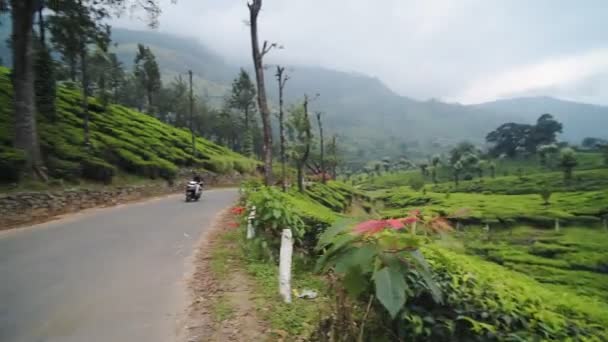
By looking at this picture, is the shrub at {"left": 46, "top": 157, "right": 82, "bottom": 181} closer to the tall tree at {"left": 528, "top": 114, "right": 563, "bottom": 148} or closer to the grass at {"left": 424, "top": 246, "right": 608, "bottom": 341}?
the grass at {"left": 424, "top": 246, "right": 608, "bottom": 341}

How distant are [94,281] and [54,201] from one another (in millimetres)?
8482

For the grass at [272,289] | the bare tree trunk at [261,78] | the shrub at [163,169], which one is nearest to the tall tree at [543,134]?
the shrub at [163,169]

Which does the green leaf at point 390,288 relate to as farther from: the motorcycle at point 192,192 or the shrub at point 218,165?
the shrub at point 218,165

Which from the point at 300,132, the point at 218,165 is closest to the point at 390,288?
the point at 300,132

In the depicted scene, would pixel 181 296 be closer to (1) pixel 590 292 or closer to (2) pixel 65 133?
(2) pixel 65 133

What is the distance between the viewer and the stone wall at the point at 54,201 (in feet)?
36.2

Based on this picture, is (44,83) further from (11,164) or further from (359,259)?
(359,259)

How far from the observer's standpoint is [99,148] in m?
20.0

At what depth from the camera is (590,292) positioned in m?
23.4

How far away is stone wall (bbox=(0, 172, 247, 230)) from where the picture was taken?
11.0 m

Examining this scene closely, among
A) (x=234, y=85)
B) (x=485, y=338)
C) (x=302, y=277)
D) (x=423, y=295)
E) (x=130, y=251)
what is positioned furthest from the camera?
(x=234, y=85)

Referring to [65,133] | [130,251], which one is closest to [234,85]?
[65,133]

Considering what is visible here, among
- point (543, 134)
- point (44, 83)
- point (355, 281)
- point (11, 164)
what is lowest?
point (355, 281)

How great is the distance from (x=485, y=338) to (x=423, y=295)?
490 mm
